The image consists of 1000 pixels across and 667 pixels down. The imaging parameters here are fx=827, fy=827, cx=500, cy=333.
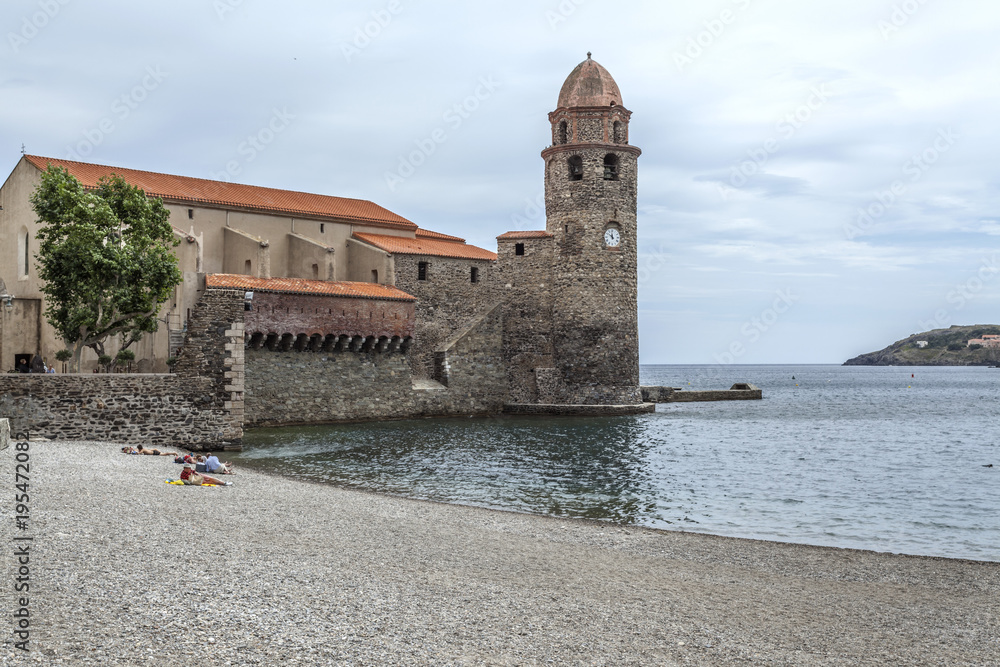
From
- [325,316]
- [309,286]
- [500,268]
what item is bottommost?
[325,316]

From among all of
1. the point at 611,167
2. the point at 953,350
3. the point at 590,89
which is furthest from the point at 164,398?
the point at 953,350

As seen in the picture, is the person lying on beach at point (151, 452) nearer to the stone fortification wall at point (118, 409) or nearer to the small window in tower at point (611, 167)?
the stone fortification wall at point (118, 409)

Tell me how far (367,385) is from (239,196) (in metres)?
11.2

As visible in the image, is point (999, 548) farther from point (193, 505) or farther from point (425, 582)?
point (193, 505)

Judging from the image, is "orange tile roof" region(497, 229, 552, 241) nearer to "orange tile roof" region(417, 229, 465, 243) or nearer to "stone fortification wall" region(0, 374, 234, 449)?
"orange tile roof" region(417, 229, 465, 243)

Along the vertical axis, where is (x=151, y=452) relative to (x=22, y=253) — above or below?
below

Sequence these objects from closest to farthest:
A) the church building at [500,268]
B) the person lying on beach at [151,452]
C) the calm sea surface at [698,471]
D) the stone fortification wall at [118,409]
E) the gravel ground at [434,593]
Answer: the gravel ground at [434,593] → the calm sea surface at [698,471] → the person lying on beach at [151,452] → the stone fortification wall at [118,409] → the church building at [500,268]

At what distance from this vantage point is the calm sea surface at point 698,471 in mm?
14844

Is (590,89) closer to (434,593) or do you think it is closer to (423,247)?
(423,247)

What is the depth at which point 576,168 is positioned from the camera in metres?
40.4

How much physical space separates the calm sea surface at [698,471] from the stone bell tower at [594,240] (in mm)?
3035

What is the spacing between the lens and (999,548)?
506 inches

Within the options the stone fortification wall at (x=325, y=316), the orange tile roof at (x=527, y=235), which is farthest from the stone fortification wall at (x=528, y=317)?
the stone fortification wall at (x=325, y=316)

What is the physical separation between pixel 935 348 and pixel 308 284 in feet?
593
